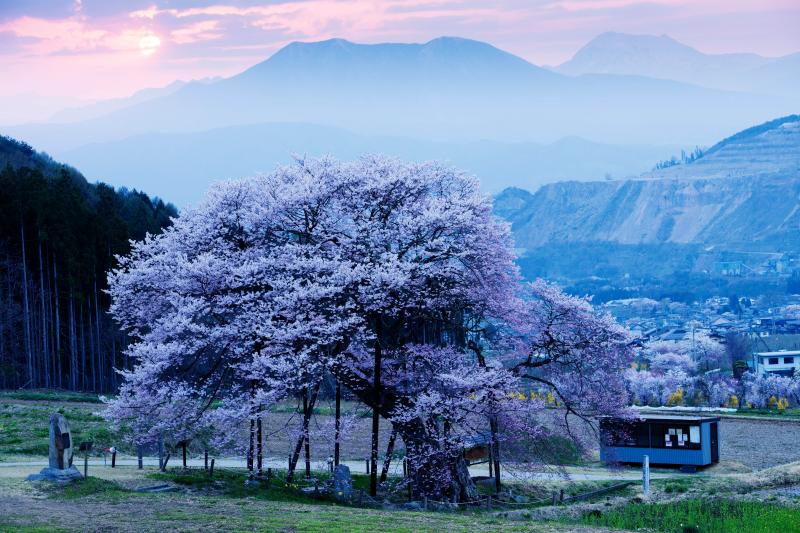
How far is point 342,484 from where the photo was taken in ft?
105

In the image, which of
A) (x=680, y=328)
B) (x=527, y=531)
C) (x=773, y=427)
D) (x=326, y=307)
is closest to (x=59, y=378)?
(x=326, y=307)

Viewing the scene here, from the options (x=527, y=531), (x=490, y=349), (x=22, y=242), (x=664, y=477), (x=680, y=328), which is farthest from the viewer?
(x=680, y=328)

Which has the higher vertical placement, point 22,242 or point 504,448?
point 22,242

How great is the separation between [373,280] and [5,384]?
39.5 m

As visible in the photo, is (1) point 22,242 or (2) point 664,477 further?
(1) point 22,242

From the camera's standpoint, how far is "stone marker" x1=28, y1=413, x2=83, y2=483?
27.6 metres

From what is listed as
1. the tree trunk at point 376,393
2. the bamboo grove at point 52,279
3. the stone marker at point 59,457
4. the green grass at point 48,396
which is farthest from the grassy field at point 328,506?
the bamboo grove at point 52,279

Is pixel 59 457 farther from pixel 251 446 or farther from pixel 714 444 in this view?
pixel 714 444

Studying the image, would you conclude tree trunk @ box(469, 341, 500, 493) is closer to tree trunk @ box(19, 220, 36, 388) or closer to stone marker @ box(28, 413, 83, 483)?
stone marker @ box(28, 413, 83, 483)

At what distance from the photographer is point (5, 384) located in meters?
62.9

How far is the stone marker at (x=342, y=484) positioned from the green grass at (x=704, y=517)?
7.55 metres

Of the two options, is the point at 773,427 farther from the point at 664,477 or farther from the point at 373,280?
the point at 373,280

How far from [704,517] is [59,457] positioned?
17.4m

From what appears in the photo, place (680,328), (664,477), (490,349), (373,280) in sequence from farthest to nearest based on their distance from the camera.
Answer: (680,328), (664,477), (490,349), (373,280)
